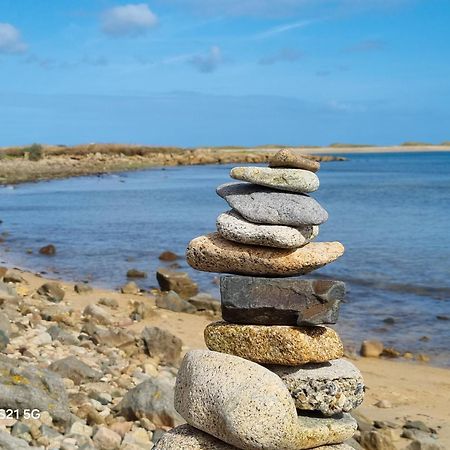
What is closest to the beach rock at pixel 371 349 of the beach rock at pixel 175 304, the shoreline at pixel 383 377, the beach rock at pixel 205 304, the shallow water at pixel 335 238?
the shoreline at pixel 383 377

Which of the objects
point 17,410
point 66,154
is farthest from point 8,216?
point 66,154

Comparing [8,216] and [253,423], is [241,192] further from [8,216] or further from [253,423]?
[8,216]

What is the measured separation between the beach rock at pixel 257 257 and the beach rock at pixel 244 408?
2.54 feet

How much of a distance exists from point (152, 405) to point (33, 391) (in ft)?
4.38

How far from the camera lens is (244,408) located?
5816 mm

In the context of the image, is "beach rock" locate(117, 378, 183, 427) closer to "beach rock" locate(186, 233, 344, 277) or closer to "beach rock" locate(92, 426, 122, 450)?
"beach rock" locate(92, 426, 122, 450)

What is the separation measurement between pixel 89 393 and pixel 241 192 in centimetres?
390

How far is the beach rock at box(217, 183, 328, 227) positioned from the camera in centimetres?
646

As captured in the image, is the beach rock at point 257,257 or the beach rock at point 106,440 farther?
the beach rock at point 106,440

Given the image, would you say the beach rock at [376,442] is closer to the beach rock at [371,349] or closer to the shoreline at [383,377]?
the shoreline at [383,377]

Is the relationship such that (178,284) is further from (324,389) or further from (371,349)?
(324,389)

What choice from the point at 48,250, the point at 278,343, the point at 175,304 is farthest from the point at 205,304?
the point at 48,250

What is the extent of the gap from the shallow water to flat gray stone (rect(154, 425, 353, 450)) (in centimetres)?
860

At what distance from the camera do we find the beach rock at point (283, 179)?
657 centimetres
